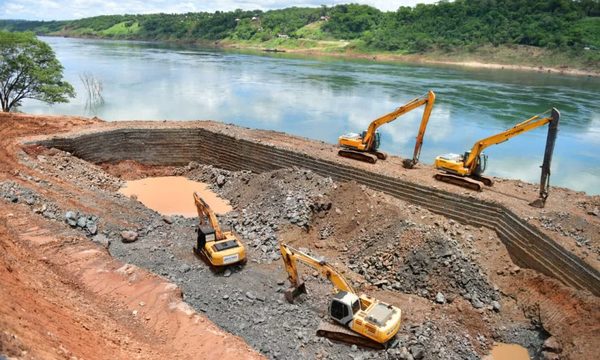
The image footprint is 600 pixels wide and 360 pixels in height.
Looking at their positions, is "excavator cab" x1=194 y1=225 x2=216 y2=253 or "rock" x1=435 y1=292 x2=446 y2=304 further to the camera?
"excavator cab" x1=194 y1=225 x2=216 y2=253

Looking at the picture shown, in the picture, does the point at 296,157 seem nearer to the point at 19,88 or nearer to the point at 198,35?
the point at 19,88

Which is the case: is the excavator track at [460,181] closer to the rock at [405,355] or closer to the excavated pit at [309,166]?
the excavated pit at [309,166]

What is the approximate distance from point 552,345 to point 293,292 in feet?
20.8

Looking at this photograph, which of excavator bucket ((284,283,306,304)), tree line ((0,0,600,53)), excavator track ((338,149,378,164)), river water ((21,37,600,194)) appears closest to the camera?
excavator bucket ((284,283,306,304))

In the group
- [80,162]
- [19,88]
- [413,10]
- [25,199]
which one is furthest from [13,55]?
[413,10]

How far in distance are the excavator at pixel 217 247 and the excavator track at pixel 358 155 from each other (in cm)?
785

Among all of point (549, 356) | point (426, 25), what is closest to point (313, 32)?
point (426, 25)

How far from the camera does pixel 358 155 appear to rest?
20.1 meters

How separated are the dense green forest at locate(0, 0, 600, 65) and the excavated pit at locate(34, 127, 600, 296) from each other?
5874cm

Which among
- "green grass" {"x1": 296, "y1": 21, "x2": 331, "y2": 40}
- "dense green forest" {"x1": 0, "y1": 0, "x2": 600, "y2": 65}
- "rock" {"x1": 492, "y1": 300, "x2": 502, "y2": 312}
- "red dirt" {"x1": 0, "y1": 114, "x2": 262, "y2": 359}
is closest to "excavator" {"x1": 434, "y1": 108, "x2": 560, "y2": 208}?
"rock" {"x1": 492, "y1": 300, "x2": 502, "y2": 312}

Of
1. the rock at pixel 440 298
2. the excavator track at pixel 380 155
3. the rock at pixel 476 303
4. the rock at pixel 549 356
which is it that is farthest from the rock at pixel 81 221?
the rock at pixel 549 356

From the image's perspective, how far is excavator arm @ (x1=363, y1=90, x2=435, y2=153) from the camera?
17750mm

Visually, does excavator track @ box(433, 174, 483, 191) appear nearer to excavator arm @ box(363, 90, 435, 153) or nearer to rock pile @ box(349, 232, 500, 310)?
excavator arm @ box(363, 90, 435, 153)

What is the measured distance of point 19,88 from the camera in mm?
32125
